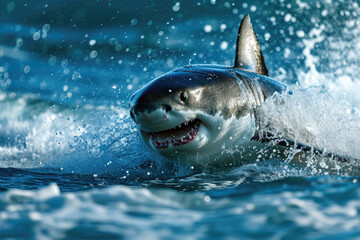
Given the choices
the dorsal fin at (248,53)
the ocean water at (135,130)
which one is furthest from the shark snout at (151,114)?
the dorsal fin at (248,53)

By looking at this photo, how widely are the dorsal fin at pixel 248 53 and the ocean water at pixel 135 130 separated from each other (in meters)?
0.74

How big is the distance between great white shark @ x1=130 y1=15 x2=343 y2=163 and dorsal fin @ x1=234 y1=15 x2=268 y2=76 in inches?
22.4

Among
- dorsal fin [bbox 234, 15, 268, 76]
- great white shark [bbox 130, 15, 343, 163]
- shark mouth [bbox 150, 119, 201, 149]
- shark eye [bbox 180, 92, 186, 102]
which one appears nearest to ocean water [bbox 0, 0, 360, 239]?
great white shark [bbox 130, 15, 343, 163]

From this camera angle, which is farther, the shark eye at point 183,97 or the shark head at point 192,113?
the shark eye at point 183,97

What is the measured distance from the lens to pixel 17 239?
4.08 feet

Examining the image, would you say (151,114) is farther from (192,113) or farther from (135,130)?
(135,130)

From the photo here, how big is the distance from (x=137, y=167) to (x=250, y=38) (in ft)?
6.41

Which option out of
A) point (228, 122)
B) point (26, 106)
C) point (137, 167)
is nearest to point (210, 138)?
point (228, 122)

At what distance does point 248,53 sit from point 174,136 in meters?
1.88

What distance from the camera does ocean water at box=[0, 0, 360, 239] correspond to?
1384mm

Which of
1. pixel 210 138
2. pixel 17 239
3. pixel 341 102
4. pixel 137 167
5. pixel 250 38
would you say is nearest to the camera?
pixel 17 239

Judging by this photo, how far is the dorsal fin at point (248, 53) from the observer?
14.1 feet

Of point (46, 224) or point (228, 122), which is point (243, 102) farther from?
point (46, 224)

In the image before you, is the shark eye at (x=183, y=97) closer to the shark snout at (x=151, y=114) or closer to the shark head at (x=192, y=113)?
the shark head at (x=192, y=113)
